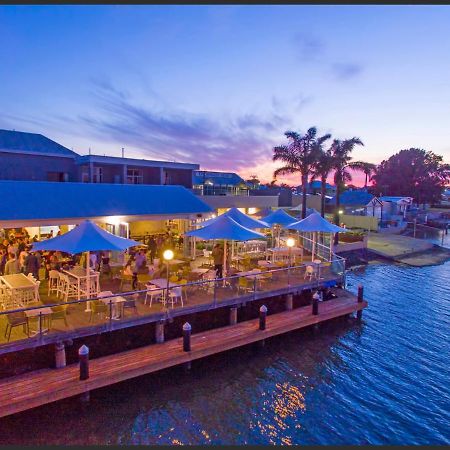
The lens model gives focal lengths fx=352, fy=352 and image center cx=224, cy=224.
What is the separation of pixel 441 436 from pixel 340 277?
9180mm

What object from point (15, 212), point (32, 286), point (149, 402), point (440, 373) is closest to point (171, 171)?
point (15, 212)

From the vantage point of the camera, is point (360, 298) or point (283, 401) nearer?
point (283, 401)

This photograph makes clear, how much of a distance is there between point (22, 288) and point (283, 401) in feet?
30.3

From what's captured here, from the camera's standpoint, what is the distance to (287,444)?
938cm

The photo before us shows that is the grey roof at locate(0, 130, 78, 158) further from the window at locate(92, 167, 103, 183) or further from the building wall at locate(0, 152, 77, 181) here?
the window at locate(92, 167, 103, 183)

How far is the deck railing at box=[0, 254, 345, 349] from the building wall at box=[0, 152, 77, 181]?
48.3ft

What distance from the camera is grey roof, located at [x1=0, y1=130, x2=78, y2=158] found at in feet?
75.1

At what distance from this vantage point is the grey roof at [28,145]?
2290 centimetres

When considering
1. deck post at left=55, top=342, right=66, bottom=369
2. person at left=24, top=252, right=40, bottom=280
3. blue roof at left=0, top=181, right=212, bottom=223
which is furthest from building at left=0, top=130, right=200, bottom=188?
deck post at left=55, top=342, right=66, bottom=369

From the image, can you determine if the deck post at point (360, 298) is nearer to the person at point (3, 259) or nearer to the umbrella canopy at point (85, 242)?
the umbrella canopy at point (85, 242)

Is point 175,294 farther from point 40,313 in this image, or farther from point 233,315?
point 40,313

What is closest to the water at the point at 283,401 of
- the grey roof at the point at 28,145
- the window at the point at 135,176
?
the window at the point at 135,176

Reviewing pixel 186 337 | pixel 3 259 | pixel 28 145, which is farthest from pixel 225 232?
pixel 28 145

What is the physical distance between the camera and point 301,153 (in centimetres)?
3338
